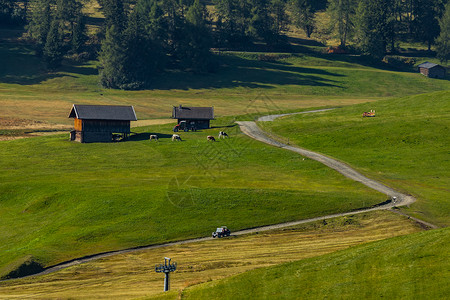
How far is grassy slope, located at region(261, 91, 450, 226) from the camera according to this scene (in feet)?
312

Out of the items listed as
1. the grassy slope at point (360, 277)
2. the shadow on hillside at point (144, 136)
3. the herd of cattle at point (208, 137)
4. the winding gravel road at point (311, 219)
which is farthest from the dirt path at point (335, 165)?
the grassy slope at point (360, 277)

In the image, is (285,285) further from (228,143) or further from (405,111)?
(405,111)

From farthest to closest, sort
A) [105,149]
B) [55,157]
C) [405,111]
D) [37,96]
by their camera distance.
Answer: [37,96], [405,111], [105,149], [55,157]

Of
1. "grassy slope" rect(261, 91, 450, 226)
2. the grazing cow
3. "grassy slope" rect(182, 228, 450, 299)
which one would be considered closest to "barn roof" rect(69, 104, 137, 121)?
the grazing cow

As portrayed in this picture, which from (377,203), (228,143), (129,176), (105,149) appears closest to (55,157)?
(105,149)

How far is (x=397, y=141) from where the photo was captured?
393ft

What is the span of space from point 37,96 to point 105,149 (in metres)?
78.7

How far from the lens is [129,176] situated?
99.4 m

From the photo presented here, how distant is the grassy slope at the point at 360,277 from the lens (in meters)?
42.6

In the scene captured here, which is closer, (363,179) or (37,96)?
(363,179)

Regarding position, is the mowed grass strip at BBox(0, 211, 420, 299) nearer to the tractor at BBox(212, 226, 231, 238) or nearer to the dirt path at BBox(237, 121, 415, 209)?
the tractor at BBox(212, 226, 231, 238)

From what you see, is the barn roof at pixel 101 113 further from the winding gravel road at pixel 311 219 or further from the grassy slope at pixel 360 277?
the grassy slope at pixel 360 277

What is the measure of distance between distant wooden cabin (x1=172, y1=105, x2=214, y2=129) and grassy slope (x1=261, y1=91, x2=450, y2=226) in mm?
12314

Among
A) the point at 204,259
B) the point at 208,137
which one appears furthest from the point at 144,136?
the point at 204,259
